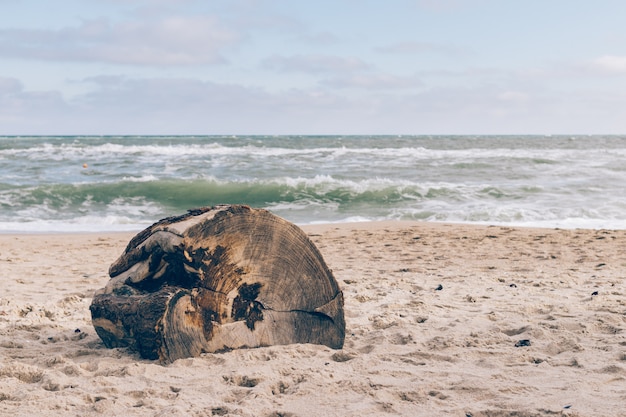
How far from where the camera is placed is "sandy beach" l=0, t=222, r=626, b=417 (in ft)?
9.96

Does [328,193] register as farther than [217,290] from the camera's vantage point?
Yes

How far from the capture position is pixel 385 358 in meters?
3.79

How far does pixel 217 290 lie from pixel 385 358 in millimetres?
1105

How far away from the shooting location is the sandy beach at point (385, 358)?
9.96ft

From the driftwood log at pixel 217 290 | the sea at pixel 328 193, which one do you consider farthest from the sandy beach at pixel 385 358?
the sea at pixel 328 193

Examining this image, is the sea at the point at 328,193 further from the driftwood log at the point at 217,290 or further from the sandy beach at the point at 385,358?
the driftwood log at the point at 217,290

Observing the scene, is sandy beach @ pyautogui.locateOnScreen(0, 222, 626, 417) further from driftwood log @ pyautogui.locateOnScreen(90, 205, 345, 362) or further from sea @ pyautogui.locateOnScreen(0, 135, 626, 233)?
sea @ pyautogui.locateOnScreen(0, 135, 626, 233)

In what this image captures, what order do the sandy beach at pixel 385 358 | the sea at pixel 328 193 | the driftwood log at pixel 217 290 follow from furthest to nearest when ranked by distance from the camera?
the sea at pixel 328 193, the driftwood log at pixel 217 290, the sandy beach at pixel 385 358

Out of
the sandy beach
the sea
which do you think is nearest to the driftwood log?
the sandy beach

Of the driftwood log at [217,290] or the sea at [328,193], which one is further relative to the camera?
the sea at [328,193]

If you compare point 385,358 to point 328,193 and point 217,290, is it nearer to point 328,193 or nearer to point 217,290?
point 217,290

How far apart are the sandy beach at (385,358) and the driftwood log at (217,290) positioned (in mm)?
132

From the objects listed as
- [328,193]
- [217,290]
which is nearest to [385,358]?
[217,290]

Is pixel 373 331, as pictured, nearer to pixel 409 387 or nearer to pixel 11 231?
pixel 409 387
